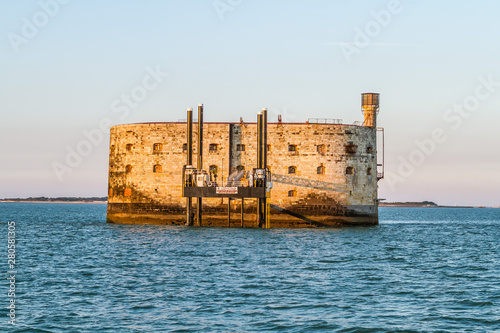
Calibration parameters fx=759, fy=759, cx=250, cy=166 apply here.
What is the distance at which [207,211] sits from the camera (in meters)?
53.2

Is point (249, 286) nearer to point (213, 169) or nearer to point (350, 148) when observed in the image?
point (213, 169)

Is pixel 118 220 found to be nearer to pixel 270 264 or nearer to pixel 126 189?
pixel 126 189

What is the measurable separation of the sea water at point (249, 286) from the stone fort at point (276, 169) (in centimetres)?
957

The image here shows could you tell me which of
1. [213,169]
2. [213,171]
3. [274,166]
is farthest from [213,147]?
[274,166]

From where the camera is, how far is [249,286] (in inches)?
980

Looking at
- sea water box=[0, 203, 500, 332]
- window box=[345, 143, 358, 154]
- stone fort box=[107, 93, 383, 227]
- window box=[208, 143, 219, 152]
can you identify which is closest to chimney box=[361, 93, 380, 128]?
stone fort box=[107, 93, 383, 227]

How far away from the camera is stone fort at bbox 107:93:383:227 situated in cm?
5275

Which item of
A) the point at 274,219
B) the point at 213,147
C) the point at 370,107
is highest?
the point at 370,107

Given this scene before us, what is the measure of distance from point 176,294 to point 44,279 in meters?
5.77

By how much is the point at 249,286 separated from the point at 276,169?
1114 inches

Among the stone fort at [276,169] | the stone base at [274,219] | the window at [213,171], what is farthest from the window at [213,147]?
the stone base at [274,219]

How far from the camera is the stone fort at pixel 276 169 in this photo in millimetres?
52750

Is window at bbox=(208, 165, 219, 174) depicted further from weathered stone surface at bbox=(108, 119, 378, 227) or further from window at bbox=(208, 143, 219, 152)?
window at bbox=(208, 143, 219, 152)

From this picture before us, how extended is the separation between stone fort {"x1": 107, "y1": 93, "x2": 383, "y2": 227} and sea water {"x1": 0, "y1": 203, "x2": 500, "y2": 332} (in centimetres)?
957
